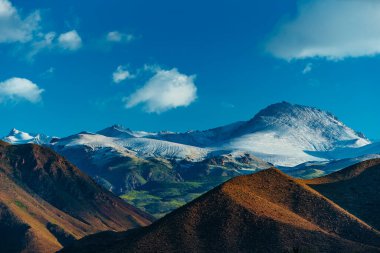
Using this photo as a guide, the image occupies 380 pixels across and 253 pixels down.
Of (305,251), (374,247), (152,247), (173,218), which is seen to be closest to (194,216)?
(173,218)

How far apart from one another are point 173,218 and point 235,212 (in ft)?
55.9

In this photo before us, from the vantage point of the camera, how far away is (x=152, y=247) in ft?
600

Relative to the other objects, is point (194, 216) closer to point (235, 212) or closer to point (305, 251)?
point (235, 212)

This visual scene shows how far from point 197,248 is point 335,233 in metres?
40.0

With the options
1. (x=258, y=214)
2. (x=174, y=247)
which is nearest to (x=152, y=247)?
(x=174, y=247)

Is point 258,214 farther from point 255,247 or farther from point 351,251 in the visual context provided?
point 351,251

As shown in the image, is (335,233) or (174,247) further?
(335,233)

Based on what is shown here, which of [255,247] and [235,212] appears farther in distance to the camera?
[235,212]

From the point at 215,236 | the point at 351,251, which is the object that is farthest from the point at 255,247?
the point at 351,251

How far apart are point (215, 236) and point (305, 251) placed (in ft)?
79.9

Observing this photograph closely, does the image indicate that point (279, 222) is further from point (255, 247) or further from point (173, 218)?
point (173, 218)

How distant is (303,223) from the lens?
193625 millimetres

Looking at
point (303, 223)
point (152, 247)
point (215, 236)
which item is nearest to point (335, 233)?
point (303, 223)

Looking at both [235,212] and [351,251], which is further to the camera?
[235,212]
